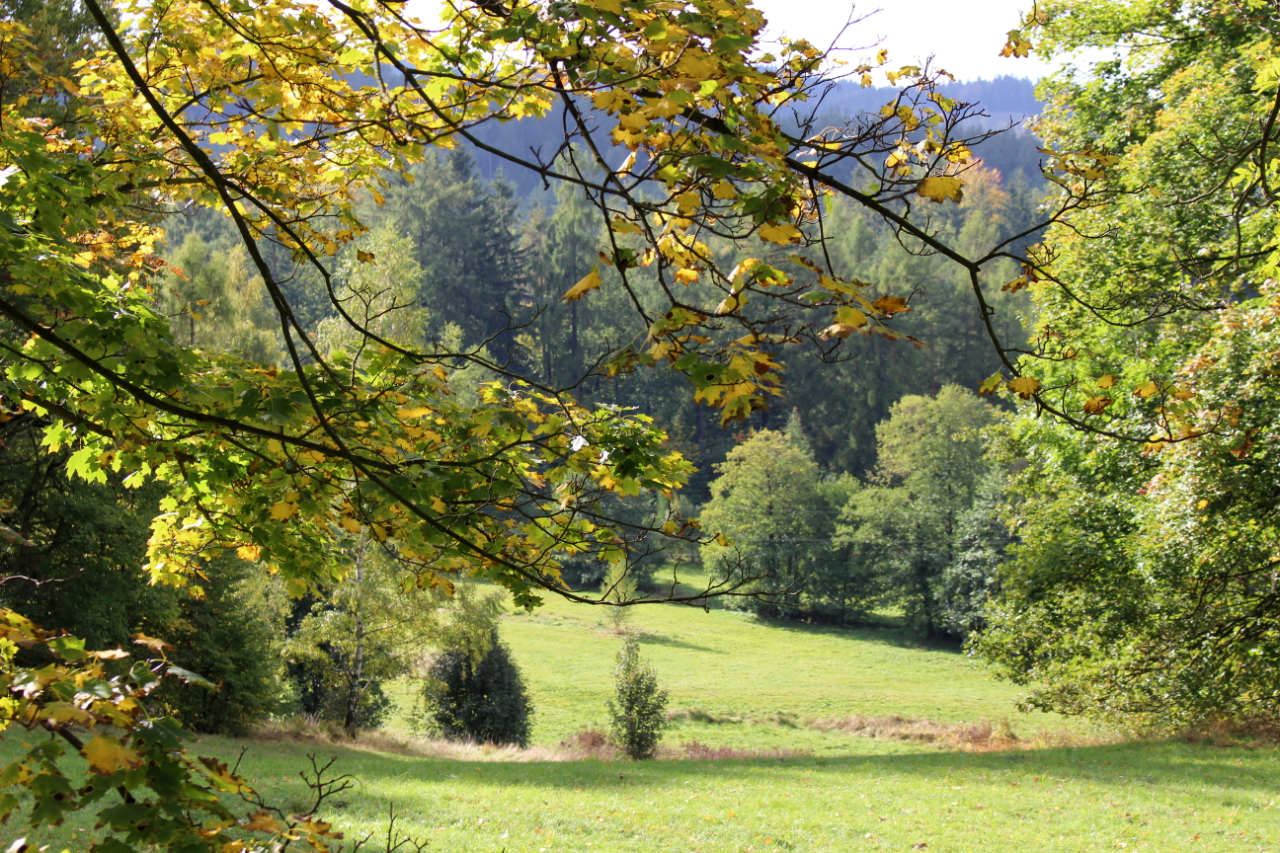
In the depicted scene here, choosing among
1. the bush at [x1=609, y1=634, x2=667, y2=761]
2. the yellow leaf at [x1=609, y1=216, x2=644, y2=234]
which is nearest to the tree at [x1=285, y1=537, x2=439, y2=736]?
the bush at [x1=609, y1=634, x2=667, y2=761]

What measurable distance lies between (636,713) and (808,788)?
625cm

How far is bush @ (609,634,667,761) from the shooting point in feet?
61.1

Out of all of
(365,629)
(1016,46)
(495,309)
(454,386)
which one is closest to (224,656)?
(365,629)

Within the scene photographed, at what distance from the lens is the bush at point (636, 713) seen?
61.1ft

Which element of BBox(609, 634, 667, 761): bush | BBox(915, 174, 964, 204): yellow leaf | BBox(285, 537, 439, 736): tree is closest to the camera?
BBox(915, 174, 964, 204): yellow leaf

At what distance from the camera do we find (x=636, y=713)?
18.7 meters

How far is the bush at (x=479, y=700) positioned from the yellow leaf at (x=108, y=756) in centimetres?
1890

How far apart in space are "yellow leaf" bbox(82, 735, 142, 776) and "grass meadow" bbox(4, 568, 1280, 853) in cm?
638

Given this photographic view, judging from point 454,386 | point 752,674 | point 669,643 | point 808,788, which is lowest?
point 808,788

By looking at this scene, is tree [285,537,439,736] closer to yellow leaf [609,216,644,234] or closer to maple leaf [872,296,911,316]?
yellow leaf [609,216,644,234]

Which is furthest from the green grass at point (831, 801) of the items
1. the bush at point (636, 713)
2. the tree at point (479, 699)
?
the tree at point (479, 699)

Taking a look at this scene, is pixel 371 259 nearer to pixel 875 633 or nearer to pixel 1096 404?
pixel 1096 404

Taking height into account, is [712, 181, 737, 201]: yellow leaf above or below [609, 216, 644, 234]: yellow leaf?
above

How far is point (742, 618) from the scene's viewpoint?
4388 centimetres
